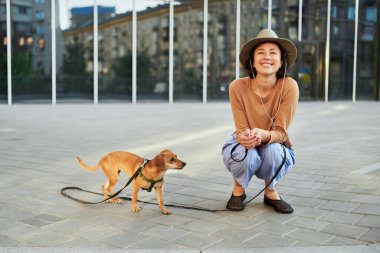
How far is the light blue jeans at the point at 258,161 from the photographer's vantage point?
416 centimetres

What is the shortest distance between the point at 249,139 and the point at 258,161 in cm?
31

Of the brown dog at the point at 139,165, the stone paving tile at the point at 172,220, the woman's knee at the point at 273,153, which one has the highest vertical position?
the woman's knee at the point at 273,153

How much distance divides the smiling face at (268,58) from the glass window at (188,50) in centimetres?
1879

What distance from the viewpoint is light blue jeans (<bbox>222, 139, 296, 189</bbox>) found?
416 cm

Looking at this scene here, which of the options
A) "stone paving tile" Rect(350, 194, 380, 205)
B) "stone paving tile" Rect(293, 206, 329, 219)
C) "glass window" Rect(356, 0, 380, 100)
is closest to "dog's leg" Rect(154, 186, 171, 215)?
"stone paving tile" Rect(293, 206, 329, 219)

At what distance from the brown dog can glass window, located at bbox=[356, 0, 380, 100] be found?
79.2 ft

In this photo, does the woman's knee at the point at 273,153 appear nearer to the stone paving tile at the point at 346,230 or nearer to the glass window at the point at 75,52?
the stone paving tile at the point at 346,230

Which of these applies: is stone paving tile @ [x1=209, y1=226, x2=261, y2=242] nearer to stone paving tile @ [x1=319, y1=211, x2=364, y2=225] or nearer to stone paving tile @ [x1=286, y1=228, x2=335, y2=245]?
stone paving tile @ [x1=286, y1=228, x2=335, y2=245]

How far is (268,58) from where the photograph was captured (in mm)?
4172

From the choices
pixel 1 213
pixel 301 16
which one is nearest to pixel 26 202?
pixel 1 213


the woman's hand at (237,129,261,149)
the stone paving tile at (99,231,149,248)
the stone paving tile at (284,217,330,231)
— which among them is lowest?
the stone paving tile at (99,231,149,248)

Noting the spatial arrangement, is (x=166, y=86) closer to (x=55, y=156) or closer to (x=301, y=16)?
(x=301, y=16)

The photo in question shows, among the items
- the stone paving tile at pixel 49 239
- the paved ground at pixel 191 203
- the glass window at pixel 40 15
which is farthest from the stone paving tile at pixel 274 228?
the glass window at pixel 40 15

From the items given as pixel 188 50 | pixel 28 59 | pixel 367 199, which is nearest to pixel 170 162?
pixel 367 199
